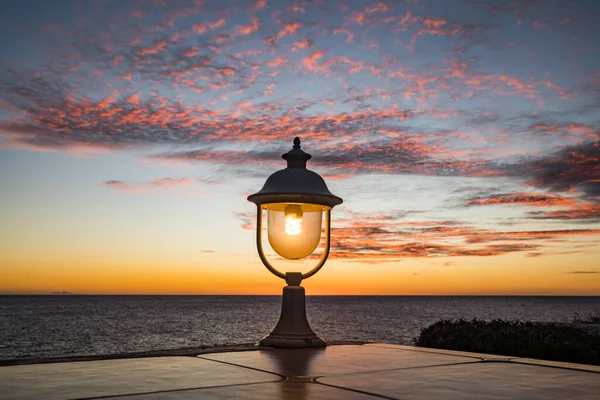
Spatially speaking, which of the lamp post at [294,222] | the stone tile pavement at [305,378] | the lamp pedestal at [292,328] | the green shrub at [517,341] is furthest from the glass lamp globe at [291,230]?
the green shrub at [517,341]

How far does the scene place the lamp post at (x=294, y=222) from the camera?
587cm

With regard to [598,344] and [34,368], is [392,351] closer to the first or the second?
[34,368]

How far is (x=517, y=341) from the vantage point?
857cm

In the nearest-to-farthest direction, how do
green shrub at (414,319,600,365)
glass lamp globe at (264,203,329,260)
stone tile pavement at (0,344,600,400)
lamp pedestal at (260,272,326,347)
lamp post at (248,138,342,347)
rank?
stone tile pavement at (0,344,600,400)
lamp pedestal at (260,272,326,347)
lamp post at (248,138,342,347)
glass lamp globe at (264,203,329,260)
green shrub at (414,319,600,365)

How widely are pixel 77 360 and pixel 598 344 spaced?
6.67m

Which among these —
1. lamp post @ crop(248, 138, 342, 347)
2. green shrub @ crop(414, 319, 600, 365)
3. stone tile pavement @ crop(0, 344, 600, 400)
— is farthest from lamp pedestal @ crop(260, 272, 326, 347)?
green shrub @ crop(414, 319, 600, 365)

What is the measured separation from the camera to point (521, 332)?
916 centimetres

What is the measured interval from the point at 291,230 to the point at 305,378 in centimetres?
256

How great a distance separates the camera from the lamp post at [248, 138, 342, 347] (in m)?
5.87

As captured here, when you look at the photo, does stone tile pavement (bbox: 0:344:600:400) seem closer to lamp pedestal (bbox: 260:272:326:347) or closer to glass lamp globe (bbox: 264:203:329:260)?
lamp pedestal (bbox: 260:272:326:347)

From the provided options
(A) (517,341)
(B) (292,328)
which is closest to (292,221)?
(B) (292,328)

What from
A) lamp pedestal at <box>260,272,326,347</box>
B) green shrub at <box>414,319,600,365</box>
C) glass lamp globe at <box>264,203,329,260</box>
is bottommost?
green shrub at <box>414,319,600,365</box>

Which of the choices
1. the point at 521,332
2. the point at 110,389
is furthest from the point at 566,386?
the point at 521,332

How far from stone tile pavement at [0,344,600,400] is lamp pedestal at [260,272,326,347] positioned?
2.34 feet
